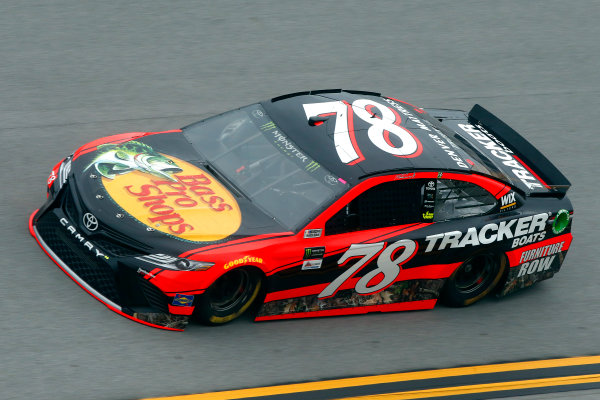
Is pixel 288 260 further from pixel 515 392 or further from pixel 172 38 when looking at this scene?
pixel 172 38

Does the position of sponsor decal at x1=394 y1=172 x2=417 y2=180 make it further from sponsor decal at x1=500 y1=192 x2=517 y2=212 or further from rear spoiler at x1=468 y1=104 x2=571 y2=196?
rear spoiler at x1=468 y1=104 x2=571 y2=196

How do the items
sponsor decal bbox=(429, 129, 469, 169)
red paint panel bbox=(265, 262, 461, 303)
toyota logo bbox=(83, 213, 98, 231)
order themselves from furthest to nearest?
sponsor decal bbox=(429, 129, 469, 169) < red paint panel bbox=(265, 262, 461, 303) < toyota logo bbox=(83, 213, 98, 231)

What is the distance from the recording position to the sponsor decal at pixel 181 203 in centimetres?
630

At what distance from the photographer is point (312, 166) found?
6.77 m

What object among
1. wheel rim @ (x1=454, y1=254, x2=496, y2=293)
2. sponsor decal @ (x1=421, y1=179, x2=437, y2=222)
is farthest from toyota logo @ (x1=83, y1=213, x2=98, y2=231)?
wheel rim @ (x1=454, y1=254, x2=496, y2=293)

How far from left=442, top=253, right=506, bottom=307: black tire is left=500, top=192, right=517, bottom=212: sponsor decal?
417 millimetres

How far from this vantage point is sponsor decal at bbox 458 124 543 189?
7613mm

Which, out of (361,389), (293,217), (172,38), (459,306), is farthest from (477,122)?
(172,38)

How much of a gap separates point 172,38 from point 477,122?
4.65 metres

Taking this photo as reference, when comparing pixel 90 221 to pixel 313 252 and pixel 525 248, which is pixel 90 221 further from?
pixel 525 248

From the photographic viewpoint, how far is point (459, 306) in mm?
7281

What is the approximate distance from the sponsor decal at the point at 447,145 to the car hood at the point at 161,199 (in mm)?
1680

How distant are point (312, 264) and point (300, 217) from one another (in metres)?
0.37

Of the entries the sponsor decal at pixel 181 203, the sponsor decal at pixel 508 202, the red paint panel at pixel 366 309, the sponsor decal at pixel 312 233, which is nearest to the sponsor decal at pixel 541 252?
the sponsor decal at pixel 508 202
